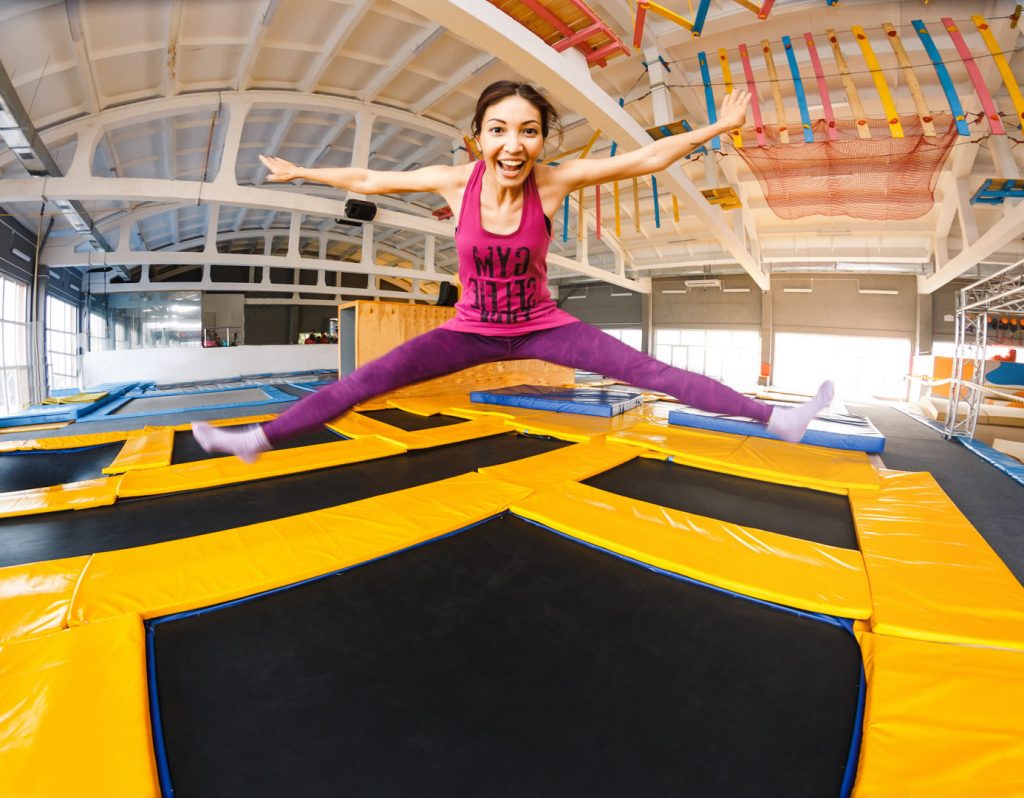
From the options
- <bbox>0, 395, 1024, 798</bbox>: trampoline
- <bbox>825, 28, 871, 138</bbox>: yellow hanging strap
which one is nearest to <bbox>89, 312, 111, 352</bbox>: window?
<bbox>0, 395, 1024, 798</bbox>: trampoline

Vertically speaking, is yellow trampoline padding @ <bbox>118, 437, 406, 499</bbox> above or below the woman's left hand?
below

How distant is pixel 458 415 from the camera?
507 centimetres

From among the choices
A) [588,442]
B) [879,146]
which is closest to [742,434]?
[588,442]

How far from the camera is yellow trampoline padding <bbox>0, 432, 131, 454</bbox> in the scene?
134 inches

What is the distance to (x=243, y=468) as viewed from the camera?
2764mm

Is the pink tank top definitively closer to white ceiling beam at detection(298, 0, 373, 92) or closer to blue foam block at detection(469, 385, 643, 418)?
blue foam block at detection(469, 385, 643, 418)

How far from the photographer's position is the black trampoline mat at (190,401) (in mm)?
5629

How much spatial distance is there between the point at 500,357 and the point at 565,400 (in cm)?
374

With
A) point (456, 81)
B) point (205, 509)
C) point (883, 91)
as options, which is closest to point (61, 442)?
point (205, 509)

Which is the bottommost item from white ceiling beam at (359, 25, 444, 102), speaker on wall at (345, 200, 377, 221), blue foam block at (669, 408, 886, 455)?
blue foam block at (669, 408, 886, 455)

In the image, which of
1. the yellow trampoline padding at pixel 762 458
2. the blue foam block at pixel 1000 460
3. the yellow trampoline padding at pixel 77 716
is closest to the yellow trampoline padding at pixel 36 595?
the yellow trampoline padding at pixel 77 716

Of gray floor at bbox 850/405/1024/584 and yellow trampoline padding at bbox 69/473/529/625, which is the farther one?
gray floor at bbox 850/405/1024/584

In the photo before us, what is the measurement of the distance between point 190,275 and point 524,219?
19210 mm

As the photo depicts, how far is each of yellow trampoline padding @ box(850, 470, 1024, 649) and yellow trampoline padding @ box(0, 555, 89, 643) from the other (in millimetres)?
2397
